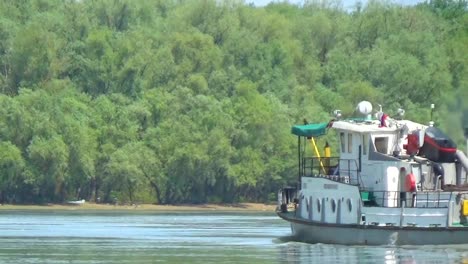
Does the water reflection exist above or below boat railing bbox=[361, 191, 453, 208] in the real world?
below

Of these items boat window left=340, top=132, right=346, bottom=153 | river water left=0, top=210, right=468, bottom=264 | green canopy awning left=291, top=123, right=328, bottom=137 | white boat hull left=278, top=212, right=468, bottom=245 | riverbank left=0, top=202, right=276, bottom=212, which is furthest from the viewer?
riverbank left=0, top=202, right=276, bottom=212

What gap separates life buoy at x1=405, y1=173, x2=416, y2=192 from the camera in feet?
233

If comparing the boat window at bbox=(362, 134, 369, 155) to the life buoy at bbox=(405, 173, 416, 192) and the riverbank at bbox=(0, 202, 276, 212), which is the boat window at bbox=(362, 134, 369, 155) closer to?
the life buoy at bbox=(405, 173, 416, 192)

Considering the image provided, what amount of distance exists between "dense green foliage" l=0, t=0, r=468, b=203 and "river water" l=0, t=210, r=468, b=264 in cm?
2801

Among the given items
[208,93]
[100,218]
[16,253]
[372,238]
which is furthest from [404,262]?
[208,93]

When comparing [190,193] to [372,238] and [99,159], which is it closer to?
[99,159]

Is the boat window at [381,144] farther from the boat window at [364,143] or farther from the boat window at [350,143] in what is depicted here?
the boat window at [350,143]

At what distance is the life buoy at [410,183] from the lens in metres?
70.9

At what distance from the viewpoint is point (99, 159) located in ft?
459

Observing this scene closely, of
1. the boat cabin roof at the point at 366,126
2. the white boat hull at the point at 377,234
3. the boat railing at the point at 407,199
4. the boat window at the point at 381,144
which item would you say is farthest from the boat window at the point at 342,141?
the white boat hull at the point at 377,234

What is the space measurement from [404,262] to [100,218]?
4797cm

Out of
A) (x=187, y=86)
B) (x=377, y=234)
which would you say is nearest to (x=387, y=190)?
(x=377, y=234)

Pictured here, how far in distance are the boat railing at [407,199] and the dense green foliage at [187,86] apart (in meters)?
57.1

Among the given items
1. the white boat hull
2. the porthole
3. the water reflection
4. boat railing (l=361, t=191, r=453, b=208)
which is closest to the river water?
the water reflection
